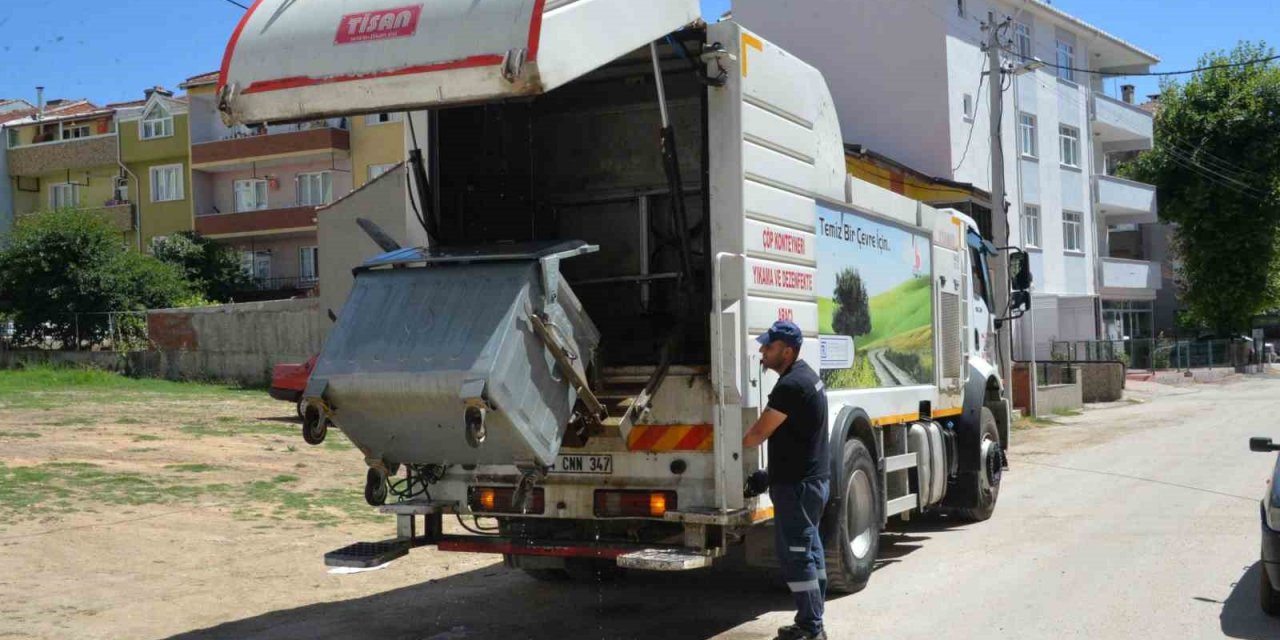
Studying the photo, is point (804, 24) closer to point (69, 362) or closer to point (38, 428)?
point (69, 362)

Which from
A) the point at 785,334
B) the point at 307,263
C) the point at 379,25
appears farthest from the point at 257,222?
the point at 785,334

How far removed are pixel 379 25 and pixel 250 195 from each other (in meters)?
45.8

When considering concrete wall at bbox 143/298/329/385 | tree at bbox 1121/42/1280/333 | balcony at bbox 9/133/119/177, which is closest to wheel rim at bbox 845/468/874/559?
concrete wall at bbox 143/298/329/385

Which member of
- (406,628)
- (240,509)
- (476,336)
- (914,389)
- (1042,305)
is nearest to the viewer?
(476,336)

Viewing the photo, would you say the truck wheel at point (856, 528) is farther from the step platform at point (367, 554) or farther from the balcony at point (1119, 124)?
the balcony at point (1119, 124)

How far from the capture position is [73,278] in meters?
36.4

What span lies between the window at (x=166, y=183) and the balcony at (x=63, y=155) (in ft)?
8.34

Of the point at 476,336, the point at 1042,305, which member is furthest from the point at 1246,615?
the point at 1042,305

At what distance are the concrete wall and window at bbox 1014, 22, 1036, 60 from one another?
79.0 ft

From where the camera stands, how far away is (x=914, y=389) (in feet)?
32.6

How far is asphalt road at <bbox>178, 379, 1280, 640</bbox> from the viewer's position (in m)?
7.38

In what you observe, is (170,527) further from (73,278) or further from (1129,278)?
(1129,278)

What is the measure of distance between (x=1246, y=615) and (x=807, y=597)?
9.43ft

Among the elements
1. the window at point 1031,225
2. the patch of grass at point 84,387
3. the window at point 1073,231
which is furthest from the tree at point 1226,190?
the patch of grass at point 84,387
